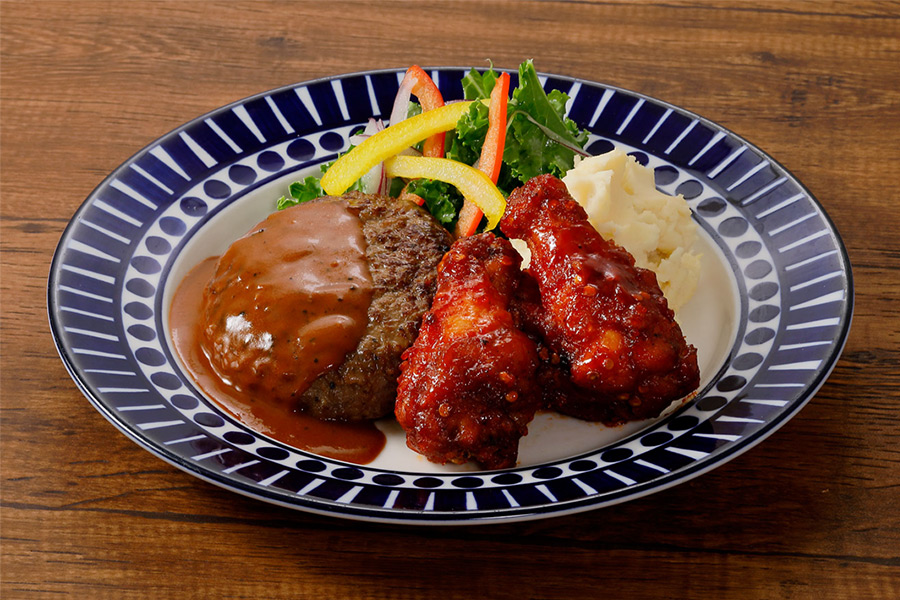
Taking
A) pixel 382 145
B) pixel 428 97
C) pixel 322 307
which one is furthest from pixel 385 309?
pixel 428 97

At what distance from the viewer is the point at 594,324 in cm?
295

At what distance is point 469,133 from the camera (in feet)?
13.3

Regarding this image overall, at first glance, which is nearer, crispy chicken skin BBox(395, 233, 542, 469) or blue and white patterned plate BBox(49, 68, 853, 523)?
blue and white patterned plate BBox(49, 68, 853, 523)

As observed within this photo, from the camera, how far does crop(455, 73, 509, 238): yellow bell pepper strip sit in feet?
13.1

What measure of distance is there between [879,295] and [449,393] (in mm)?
2165

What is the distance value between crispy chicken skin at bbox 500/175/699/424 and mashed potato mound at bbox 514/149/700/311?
11.9 inches

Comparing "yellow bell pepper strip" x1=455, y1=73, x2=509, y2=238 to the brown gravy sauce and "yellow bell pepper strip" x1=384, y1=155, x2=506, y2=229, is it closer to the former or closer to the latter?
"yellow bell pepper strip" x1=384, y1=155, x2=506, y2=229

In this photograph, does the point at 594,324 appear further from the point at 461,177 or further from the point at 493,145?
the point at 493,145

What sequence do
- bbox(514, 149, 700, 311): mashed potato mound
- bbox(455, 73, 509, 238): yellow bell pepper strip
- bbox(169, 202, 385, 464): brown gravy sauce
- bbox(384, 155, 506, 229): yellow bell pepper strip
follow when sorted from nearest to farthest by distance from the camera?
1. bbox(169, 202, 385, 464): brown gravy sauce
2. bbox(514, 149, 700, 311): mashed potato mound
3. bbox(384, 155, 506, 229): yellow bell pepper strip
4. bbox(455, 73, 509, 238): yellow bell pepper strip

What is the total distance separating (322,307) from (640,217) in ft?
4.47

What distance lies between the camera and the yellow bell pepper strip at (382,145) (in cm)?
404

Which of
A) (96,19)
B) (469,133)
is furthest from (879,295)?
(96,19)

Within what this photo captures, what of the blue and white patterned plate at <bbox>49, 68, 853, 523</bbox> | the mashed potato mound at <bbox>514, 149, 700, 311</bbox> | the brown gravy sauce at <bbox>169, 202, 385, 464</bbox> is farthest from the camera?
the mashed potato mound at <bbox>514, 149, 700, 311</bbox>

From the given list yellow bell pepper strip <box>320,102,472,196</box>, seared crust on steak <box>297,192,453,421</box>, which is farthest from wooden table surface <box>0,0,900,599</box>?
yellow bell pepper strip <box>320,102,472,196</box>
